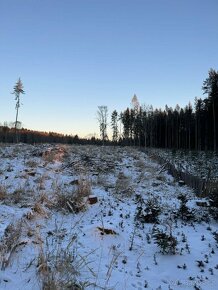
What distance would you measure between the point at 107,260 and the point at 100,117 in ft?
245

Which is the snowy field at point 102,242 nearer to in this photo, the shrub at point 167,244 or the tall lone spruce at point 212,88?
the shrub at point 167,244

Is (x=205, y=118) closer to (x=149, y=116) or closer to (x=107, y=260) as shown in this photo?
(x=149, y=116)

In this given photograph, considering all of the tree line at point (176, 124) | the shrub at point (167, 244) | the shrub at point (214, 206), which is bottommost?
the shrub at point (167, 244)

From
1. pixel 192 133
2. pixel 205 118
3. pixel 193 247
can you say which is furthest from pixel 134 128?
pixel 193 247

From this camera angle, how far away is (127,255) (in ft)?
20.2

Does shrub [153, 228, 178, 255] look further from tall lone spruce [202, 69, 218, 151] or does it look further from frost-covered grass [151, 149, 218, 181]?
tall lone spruce [202, 69, 218, 151]

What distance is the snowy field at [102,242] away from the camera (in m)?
4.55

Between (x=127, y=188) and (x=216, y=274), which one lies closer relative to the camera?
(x=216, y=274)

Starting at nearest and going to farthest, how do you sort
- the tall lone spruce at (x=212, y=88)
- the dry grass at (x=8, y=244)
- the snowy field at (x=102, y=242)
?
the snowy field at (x=102, y=242) → the dry grass at (x=8, y=244) → the tall lone spruce at (x=212, y=88)

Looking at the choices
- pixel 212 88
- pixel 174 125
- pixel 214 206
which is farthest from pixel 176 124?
pixel 214 206

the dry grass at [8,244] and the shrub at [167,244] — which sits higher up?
the dry grass at [8,244]

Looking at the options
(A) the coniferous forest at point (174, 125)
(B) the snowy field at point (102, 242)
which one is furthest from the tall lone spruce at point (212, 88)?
(B) the snowy field at point (102, 242)

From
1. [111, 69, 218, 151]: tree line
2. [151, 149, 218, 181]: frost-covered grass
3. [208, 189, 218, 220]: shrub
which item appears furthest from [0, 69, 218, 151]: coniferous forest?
[208, 189, 218, 220]: shrub

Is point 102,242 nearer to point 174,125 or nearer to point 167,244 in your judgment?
point 167,244
